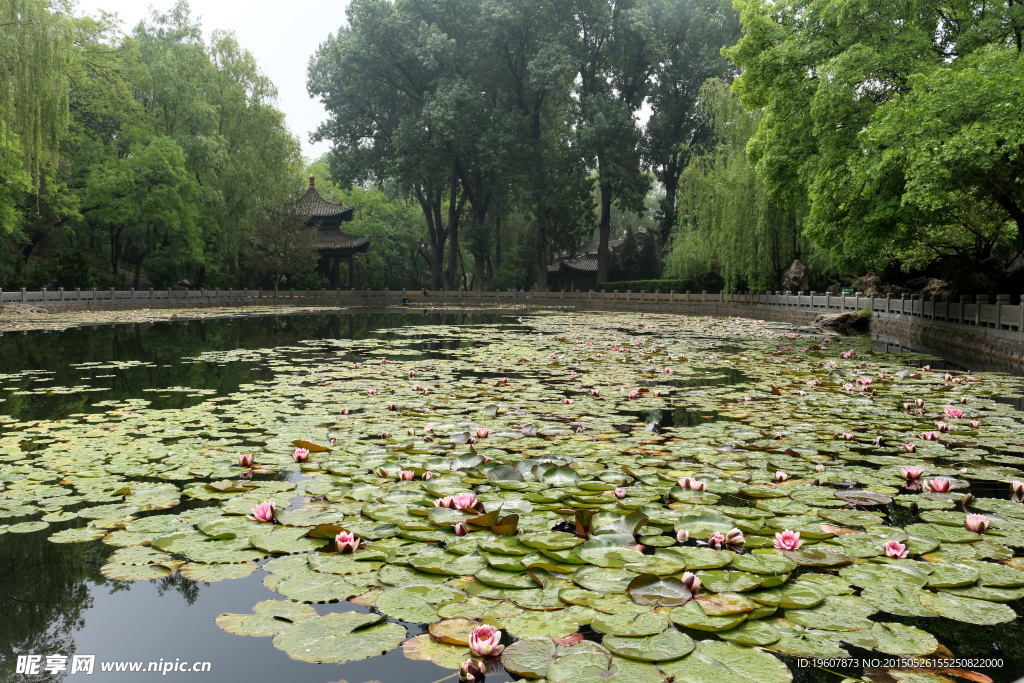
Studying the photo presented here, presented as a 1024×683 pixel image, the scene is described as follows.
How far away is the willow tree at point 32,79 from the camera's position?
16.3 meters

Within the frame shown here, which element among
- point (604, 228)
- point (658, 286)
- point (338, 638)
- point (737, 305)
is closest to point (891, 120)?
point (338, 638)

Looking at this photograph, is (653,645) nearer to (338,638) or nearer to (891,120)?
(338,638)

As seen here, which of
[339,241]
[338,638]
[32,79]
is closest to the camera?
[338,638]

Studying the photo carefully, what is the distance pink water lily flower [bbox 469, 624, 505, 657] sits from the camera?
6.33 feet

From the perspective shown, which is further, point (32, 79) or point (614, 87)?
point (614, 87)

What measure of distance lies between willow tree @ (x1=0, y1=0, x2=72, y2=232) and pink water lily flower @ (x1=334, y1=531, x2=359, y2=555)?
19.7 m

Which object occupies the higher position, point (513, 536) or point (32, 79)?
point (32, 79)

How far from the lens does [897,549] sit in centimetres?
262

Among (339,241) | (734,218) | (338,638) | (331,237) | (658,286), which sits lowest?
(338,638)

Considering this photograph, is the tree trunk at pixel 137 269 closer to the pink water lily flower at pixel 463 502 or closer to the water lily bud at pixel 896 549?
the pink water lily flower at pixel 463 502

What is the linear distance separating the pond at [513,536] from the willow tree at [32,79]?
48.7ft

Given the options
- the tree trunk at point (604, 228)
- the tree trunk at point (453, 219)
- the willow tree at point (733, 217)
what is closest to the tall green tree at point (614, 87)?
the tree trunk at point (604, 228)

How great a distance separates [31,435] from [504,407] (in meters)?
3.92

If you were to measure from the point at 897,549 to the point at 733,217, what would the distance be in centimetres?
2552
